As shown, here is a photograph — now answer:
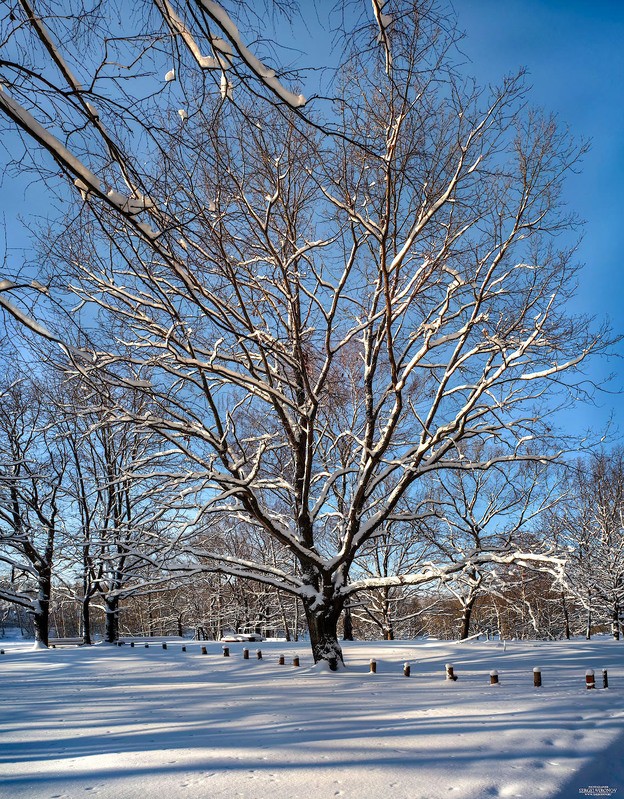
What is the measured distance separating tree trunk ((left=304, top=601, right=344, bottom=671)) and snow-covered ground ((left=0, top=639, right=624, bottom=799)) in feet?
1.08

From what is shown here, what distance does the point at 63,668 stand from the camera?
14273mm

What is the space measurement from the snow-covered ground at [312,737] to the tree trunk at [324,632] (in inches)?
12.9

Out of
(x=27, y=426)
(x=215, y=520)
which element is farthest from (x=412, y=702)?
(x=27, y=426)

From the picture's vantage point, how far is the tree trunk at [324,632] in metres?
11.2

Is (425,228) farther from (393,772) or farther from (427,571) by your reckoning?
(393,772)

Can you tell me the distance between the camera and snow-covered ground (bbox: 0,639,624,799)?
4293 mm

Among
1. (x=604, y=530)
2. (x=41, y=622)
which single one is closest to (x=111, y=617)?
(x=41, y=622)

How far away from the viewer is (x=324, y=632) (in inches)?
448

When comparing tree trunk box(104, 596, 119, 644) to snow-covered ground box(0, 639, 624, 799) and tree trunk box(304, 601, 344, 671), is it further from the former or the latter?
tree trunk box(304, 601, 344, 671)

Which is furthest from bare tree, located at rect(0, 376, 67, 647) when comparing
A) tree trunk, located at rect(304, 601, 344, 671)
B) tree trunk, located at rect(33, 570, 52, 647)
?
tree trunk, located at rect(304, 601, 344, 671)

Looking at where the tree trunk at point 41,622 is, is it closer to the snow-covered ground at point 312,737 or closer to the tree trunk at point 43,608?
the tree trunk at point 43,608

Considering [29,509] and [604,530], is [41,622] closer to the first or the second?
[29,509]

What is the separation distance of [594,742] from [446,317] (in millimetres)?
7524

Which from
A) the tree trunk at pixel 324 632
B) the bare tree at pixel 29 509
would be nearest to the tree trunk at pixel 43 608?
the bare tree at pixel 29 509
